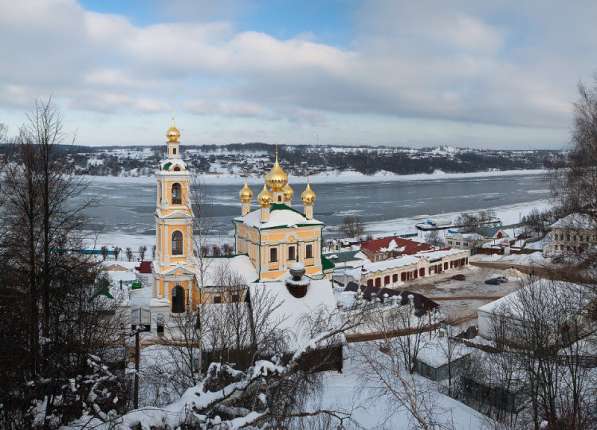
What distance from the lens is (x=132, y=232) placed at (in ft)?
135

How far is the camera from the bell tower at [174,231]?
52.2ft

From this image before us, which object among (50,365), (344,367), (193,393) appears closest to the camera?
(193,393)

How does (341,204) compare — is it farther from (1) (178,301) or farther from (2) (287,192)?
(1) (178,301)

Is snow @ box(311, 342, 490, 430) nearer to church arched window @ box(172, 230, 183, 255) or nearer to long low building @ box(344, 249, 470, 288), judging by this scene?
church arched window @ box(172, 230, 183, 255)

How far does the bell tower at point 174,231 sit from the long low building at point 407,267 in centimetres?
1036

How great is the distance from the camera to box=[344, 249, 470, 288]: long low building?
25328mm

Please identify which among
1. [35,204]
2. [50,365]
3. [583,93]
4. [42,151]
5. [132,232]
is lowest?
[132,232]

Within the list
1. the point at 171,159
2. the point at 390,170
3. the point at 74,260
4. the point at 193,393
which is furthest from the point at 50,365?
the point at 390,170

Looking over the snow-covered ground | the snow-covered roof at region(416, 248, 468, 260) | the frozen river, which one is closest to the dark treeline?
the frozen river

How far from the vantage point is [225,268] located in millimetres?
16031

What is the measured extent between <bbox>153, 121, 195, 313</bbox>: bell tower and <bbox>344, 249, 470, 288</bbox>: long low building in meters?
10.4

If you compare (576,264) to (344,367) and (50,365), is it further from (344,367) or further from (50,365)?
(50,365)

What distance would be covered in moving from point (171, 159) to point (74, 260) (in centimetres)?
895

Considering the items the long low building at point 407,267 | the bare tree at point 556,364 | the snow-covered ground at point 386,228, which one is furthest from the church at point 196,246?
the snow-covered ground at point 386,228
